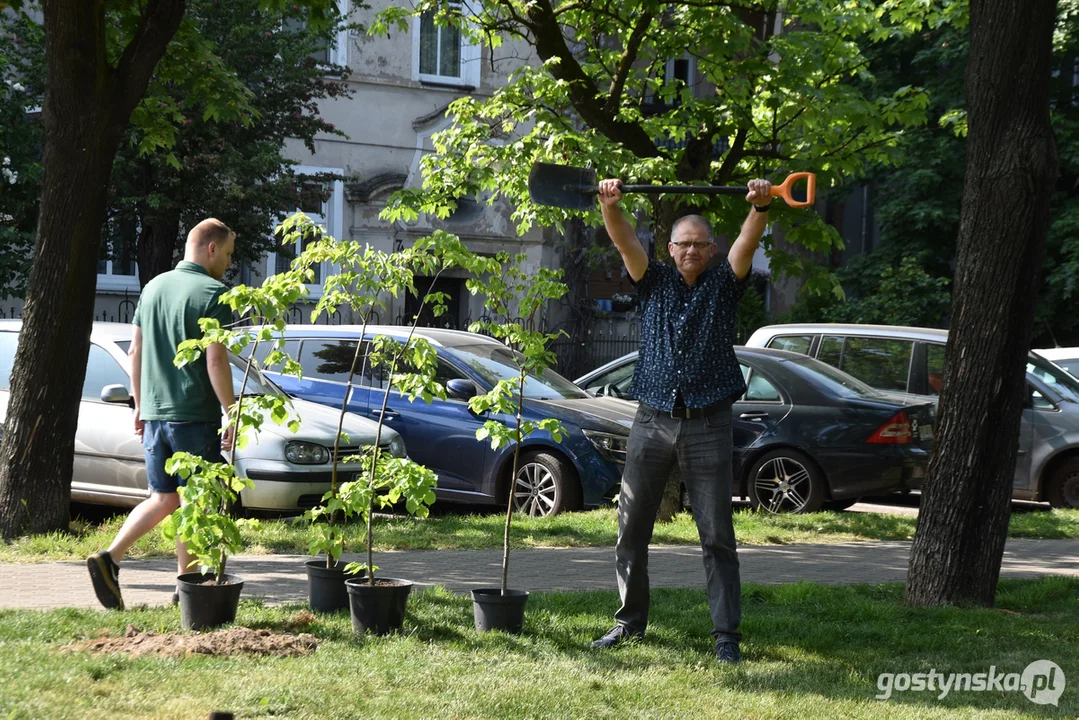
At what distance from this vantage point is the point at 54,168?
9.46 meters

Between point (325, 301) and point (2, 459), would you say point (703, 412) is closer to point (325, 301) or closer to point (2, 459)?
point (325, 301)

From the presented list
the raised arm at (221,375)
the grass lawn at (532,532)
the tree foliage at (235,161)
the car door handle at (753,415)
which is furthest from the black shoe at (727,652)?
the tree foliage at (235,161)

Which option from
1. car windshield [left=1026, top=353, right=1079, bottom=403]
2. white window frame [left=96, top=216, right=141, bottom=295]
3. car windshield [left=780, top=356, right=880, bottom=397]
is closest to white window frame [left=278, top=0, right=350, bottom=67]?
white window frame [left=96, top=216, right=141, bottom=295]

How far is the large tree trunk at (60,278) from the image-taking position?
30.6 feet

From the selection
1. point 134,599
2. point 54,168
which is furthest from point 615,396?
point 134,599

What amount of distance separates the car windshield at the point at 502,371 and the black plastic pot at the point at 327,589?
5682 millimetres

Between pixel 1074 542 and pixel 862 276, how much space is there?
17056 mm

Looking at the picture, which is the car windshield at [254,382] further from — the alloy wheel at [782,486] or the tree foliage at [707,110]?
the alloy wheel at [782,486]

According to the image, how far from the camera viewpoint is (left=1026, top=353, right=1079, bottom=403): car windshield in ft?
45.1

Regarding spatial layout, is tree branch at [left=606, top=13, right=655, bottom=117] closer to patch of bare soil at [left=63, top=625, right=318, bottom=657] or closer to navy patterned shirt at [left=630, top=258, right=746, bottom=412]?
navy patterned shirt at [left=630, top=258, right=746, bottom=412]

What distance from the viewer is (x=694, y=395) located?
6.18 m

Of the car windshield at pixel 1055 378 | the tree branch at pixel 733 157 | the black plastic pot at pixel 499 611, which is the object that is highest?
the tree branch at pixel 733 157

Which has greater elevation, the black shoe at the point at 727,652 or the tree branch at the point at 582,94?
the tree branch at the point at 582,94

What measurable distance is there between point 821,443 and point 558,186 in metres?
7.02
